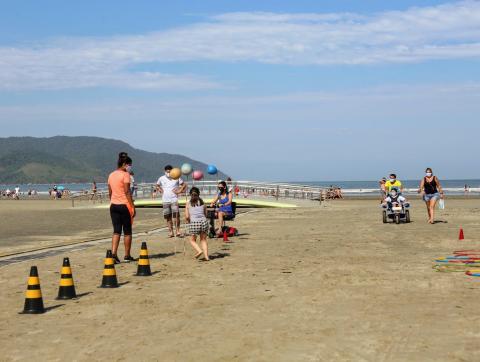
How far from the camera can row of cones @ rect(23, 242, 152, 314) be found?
8.05 metres

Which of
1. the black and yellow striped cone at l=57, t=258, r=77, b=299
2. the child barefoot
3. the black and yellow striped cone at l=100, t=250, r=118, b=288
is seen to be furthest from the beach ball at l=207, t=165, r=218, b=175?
the black and yellow striped cone at l=57, t=258, r=77, b=299

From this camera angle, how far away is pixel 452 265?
1152cm

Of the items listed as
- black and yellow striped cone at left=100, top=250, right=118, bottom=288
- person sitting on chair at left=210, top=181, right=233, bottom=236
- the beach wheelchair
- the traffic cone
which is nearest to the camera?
the traffic cone

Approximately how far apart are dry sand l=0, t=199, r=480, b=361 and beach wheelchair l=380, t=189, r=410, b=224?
8340 millimetres

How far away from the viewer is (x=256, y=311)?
26.0 feet

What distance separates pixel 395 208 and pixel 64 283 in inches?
588

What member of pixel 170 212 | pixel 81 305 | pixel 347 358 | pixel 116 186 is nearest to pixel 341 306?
pixel 347 358

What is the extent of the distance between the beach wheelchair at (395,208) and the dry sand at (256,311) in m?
8.34

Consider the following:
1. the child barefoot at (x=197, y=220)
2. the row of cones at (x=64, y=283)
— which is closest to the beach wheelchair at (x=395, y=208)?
the child barefoot at (x=197, y=220)

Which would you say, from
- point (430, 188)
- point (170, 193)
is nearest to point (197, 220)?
point (170, 193)

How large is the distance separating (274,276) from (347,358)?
4854 millimetres

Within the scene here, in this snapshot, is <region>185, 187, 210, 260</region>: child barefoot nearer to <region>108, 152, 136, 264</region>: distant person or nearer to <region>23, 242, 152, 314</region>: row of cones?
<region>108, 152, 136, 264</region>: distant person

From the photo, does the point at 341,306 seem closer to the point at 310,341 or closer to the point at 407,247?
the point at 310,341

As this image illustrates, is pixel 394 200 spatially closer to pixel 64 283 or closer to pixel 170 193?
pixel 170 193
